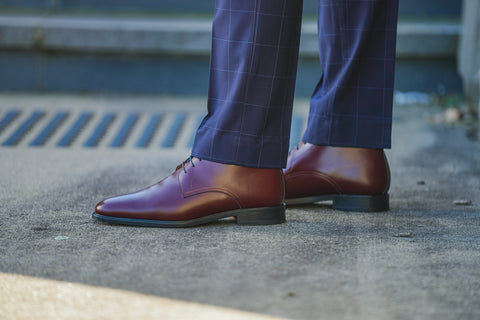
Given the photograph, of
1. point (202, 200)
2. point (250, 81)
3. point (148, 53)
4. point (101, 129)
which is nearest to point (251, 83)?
point (250, 81)

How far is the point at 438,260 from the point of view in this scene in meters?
0.90

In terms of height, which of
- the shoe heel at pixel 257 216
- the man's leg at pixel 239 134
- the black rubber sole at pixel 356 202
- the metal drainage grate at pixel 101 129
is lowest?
the metal drainage grate at pixel 101 129

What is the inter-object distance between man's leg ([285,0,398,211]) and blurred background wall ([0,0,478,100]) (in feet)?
5.59

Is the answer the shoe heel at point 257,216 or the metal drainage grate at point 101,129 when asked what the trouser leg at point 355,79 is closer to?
the shoe heel at point 257,216

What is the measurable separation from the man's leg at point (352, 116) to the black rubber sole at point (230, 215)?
0.20 m

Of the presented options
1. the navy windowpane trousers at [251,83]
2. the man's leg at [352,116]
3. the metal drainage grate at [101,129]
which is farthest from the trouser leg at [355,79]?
the metal drainage grate at [101,129]

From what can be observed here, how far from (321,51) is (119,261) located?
0.71 meters

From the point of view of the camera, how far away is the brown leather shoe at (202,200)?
3.59ft

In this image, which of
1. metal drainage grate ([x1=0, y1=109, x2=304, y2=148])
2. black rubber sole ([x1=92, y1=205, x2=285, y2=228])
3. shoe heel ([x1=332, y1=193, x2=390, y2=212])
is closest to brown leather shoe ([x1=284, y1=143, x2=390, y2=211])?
shoe heel ([x1=332, y1=193, x2=390, y2=212])

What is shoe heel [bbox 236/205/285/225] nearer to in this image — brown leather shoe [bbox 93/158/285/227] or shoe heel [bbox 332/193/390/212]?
brown leather shoe [bbox 93/158/285/227]

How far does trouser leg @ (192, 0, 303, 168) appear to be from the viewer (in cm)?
105

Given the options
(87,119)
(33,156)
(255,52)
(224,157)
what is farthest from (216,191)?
(87,119)

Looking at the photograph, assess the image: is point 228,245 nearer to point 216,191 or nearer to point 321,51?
point 216,191

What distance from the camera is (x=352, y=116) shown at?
1296mm
